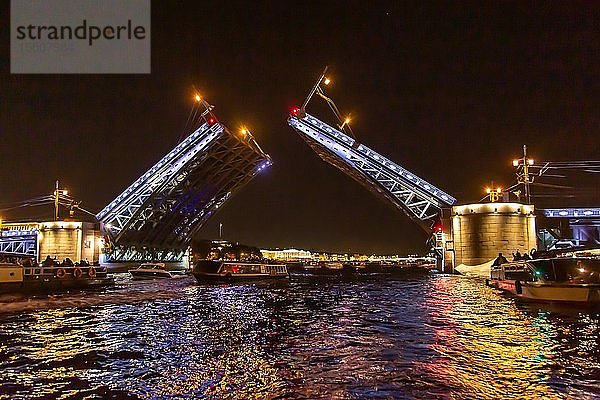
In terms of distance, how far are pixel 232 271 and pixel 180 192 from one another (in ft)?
35.1

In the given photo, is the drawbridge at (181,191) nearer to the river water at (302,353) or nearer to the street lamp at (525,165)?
the street lamp at (525,165)

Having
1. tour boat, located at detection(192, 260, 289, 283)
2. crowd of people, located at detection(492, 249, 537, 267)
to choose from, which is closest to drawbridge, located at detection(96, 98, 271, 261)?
tour boat, located at detection(192, 260, 289, 283)

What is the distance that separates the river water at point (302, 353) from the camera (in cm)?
658

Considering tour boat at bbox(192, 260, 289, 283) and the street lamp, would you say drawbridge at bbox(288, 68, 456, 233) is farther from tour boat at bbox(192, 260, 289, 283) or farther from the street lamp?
tour boat at bbox(192, 260, 289, 283)

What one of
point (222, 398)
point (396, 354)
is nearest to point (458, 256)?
point (396, 354)

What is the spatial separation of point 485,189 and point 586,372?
3500 centimetres

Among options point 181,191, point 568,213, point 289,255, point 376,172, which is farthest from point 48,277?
point 289,255

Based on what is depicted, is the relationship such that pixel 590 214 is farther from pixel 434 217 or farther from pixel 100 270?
pixel 100 270

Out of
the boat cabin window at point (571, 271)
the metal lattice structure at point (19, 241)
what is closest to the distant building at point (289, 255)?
the metal lattice structure at point (19, 241)

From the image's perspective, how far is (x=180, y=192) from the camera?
1725 inches

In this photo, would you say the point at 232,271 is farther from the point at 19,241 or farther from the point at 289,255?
the point at 289,255

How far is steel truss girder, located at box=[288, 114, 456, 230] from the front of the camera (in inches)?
1453

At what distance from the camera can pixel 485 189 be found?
40.8 metres

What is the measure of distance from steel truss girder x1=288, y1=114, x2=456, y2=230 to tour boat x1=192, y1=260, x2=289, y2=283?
31.4ft
